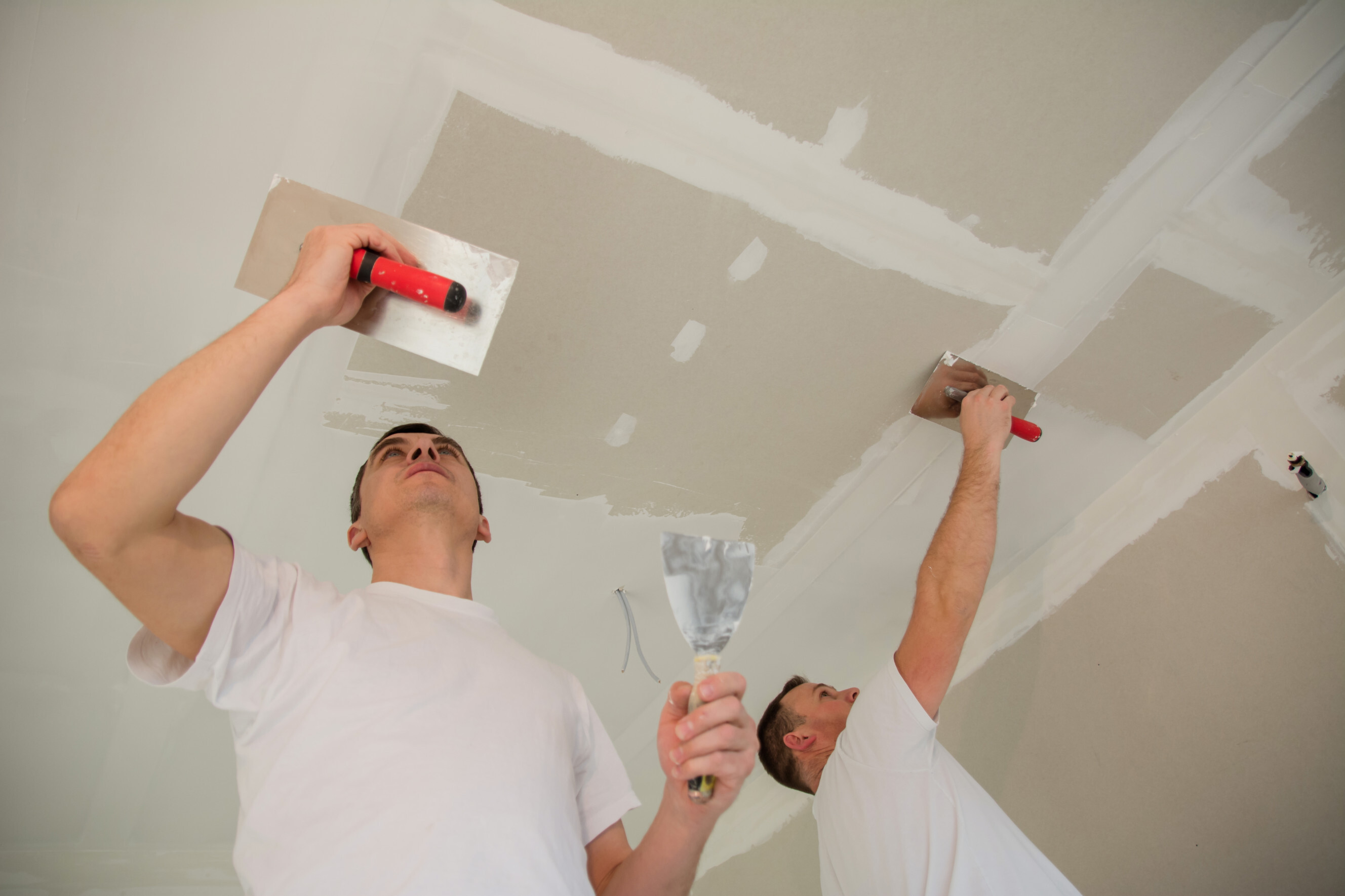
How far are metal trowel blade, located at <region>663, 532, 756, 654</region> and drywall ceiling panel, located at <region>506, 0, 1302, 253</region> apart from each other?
787 millimetres

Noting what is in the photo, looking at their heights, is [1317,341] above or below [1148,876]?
above

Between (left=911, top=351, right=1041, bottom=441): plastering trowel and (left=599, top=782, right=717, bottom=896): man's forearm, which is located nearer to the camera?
(left=599, top=782, right=717, bottom=896): man's forearm

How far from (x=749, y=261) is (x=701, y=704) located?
88 centimetres

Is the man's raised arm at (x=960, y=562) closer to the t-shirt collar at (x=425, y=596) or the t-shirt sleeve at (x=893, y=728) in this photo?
the t-shirt sleeve at (x=893, y=728)

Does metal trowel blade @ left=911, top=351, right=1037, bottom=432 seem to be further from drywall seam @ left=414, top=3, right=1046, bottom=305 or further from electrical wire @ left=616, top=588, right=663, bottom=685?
electrical wire @ left=616, top=588, right=663, bottom=685

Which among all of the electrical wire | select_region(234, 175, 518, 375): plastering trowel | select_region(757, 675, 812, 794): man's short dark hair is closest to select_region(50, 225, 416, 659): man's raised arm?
select_region(234, 175, 518, 375): plastering trowel

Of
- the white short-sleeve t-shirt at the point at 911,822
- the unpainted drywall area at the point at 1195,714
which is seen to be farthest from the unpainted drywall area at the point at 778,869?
the white short-sleeve t-shirt at the point at 911,822

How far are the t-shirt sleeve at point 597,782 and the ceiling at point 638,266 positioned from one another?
22.3 inches

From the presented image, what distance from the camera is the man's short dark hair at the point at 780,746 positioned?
1680 mm

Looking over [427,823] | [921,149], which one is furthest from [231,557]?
[921,149]

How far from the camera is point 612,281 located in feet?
4.38

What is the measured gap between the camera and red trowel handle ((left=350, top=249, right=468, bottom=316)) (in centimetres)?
104

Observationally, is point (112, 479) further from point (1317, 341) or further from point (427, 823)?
point (1317, 341)

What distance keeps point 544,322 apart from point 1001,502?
1.20 meters
